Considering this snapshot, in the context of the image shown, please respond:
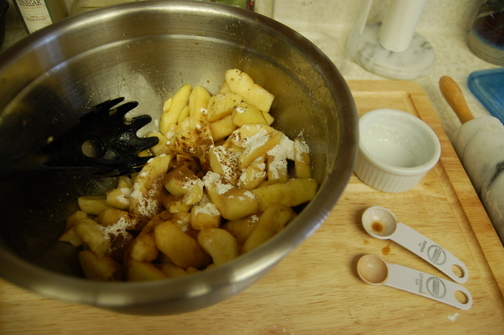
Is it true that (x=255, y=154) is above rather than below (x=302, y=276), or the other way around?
above

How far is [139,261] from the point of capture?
2.45ft

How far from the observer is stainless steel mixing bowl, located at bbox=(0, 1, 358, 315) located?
22.2 inches

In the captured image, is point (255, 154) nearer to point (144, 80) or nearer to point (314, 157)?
point (314, 157)

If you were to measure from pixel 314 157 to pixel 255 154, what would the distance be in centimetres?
16

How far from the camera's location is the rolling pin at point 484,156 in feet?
3.44

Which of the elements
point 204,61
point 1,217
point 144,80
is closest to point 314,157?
point 204,61

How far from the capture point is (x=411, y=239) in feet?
3.07

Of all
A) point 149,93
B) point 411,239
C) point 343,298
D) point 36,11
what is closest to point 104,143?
point 149,93

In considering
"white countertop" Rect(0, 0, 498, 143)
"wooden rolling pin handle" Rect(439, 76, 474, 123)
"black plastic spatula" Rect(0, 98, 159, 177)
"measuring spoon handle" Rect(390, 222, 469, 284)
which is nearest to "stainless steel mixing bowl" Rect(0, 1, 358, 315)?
"black plastic spatula" Rect(0, 98, 159, 177)

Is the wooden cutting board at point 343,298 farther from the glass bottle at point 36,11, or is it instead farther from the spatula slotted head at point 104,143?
the glass bottle at point 36,11

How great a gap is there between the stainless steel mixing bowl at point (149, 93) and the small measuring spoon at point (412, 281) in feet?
0.89

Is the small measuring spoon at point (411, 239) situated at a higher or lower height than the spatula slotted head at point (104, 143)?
lower

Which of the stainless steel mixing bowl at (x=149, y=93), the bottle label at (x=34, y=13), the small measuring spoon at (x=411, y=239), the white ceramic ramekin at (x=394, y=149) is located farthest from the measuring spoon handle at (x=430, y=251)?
the bottle label at (x=34, y=13)

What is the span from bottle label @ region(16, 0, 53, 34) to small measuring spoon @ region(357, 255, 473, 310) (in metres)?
1.27
